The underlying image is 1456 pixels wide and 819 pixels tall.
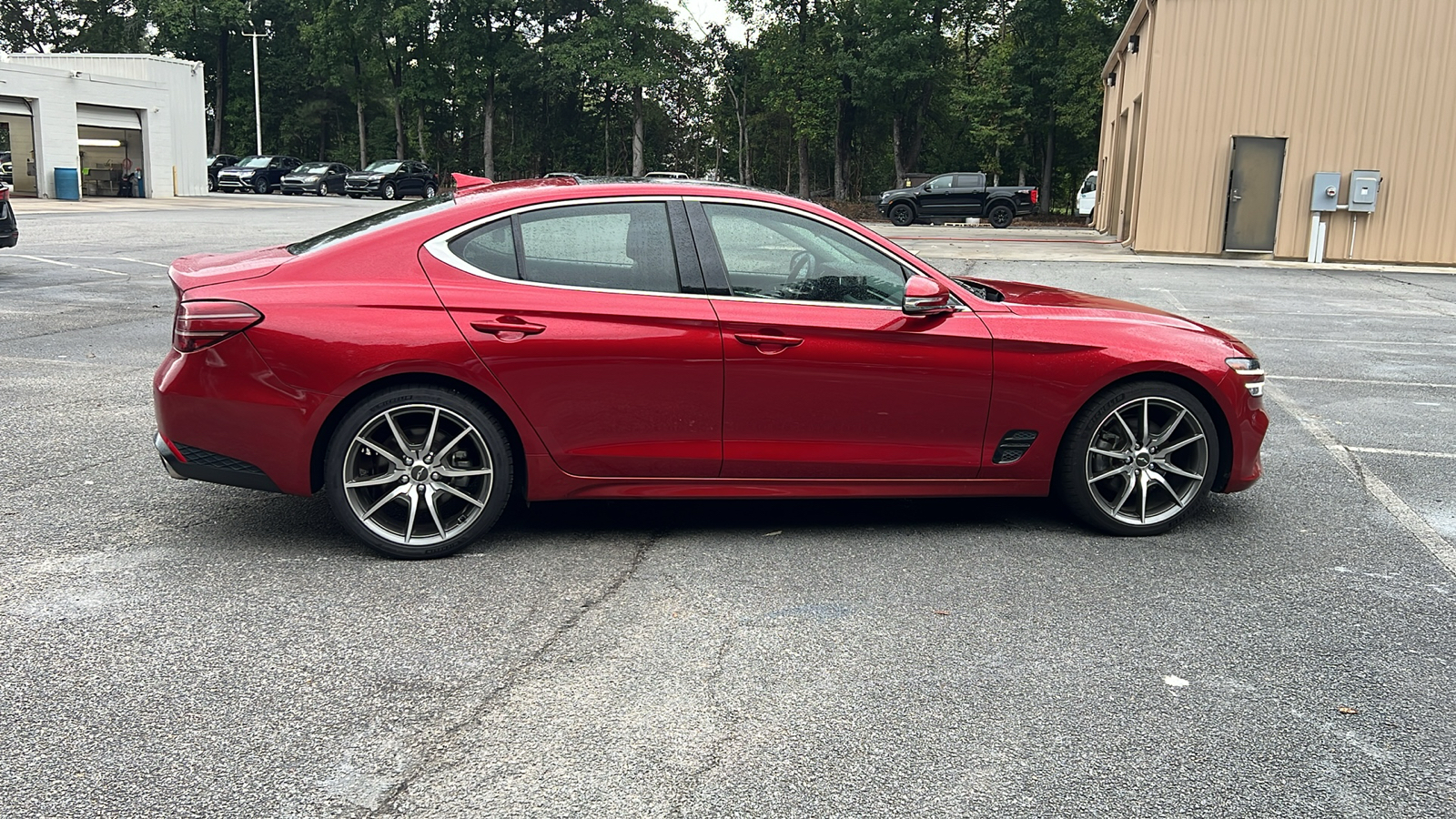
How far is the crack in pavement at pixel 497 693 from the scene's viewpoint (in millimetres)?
2926

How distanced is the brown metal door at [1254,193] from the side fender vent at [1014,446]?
20.0m

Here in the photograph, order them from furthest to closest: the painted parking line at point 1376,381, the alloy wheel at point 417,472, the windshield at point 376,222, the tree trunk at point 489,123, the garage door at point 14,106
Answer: the tree trunk at point 489,123 → the garage door at point 14,106 → the painted parking line at point 1376,381 → the windshield at point 376,222 → the alloy wheel at point 417,472

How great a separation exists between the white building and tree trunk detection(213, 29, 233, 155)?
57.0 feet

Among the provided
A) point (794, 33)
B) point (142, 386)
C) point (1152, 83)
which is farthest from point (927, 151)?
point (142, 386)

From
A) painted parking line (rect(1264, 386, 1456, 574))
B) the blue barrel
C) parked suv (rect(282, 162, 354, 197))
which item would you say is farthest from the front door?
parked suv (rect(282, 162, 354, 197))

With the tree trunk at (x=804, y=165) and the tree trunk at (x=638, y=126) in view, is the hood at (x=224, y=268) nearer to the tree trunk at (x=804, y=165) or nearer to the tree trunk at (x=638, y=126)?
the tree trunk at (x=804, y=165)

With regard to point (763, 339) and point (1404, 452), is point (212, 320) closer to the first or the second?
point (763, 339)

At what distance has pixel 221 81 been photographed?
6550 centimetres

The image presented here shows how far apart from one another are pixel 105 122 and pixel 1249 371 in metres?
46.2

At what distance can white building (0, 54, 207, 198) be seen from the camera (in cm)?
A: 3906

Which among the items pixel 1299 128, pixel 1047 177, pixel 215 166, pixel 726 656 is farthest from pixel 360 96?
pixel 726 656

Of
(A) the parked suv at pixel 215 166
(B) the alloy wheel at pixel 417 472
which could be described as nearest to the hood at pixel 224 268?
(B) the alloy wheel at pixel 417 472

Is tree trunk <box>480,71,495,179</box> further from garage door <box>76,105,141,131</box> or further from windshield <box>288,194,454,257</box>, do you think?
windshield <box>288,194,454,257</box>

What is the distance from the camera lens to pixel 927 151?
6044cm
